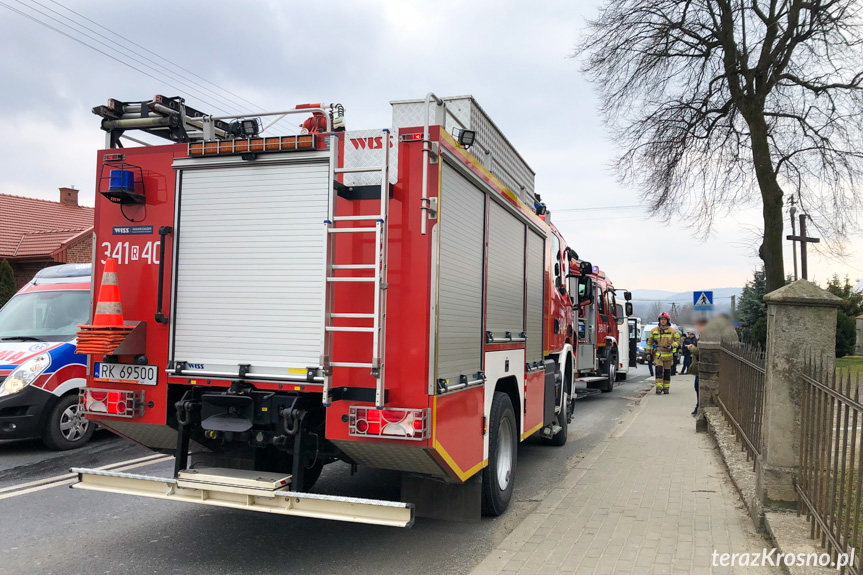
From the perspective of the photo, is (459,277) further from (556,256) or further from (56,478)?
(56,478)

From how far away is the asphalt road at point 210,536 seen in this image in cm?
474

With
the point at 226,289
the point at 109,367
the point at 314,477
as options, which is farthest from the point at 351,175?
the point at 314,477

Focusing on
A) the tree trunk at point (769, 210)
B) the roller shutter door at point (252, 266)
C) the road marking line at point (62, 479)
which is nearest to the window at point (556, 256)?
the roller shutter door at point (252, 266)

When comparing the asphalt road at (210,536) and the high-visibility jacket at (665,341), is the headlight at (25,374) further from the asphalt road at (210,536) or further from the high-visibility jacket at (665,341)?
the high-visibility jacket at (665,341)

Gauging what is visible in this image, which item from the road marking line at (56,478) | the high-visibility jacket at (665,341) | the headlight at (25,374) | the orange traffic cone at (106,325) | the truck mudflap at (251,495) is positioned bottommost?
the road marking line at (56,478)

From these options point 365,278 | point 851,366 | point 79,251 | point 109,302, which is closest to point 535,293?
point 365,278

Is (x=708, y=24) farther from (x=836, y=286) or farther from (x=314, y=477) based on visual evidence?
(x=836, y=286)

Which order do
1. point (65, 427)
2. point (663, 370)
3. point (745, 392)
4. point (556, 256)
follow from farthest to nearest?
point (663, 370) → point (556, 256) → point (65, 427) → point (745, 392)

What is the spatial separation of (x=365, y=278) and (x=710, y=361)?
8804 millimetres

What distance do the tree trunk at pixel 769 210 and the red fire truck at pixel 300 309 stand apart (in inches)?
529

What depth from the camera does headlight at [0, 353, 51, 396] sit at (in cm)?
792

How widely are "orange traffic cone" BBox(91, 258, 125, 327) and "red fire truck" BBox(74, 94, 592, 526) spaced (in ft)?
0.12

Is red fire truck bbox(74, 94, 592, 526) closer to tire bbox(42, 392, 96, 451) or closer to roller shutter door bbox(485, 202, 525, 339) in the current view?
roller shutter door bbox(485, 202, 525, 339)

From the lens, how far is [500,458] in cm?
599
